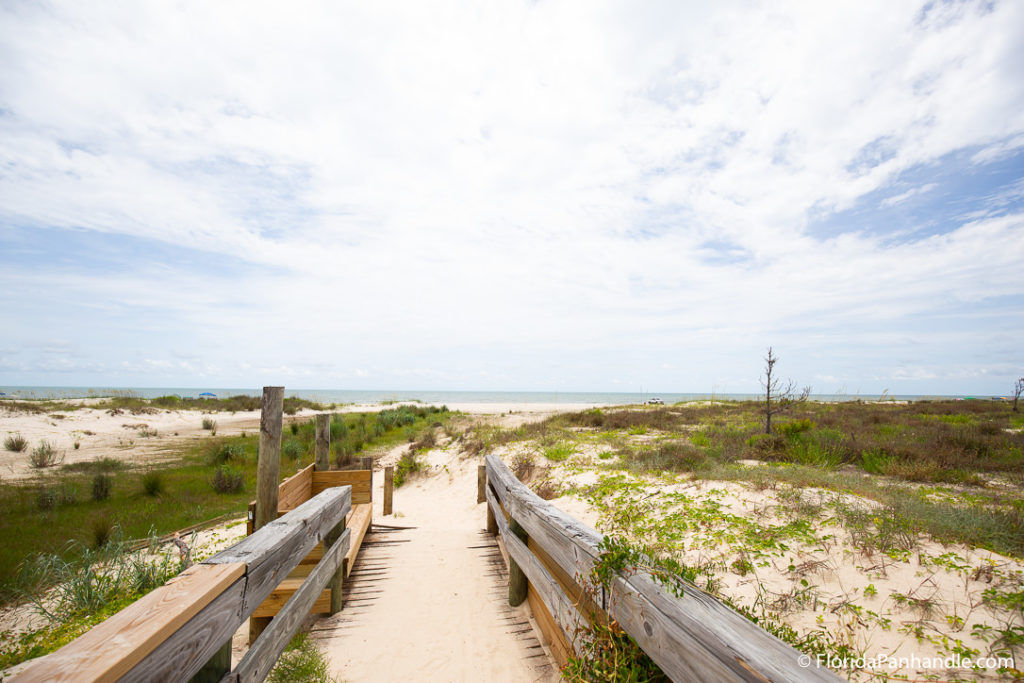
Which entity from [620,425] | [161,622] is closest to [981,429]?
[620,425]

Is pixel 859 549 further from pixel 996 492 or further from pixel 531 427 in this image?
pixel 531 427

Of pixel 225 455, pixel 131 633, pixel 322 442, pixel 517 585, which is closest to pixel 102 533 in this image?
pixel 322 442

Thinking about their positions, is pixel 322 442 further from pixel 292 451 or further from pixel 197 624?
pixel 292 451

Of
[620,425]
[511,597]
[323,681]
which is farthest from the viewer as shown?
[620,425]

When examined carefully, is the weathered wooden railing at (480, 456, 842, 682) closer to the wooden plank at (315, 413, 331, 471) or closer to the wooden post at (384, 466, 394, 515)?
the wooden plank at (315, 413, 331, 471)

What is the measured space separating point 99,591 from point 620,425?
13.0 meters

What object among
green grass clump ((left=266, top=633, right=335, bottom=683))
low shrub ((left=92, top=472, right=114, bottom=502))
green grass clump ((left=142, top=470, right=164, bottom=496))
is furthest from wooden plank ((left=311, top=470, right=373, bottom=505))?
low shrub ((left=92, top=472, right=114, bottom=502))

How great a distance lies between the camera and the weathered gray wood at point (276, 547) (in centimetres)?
233

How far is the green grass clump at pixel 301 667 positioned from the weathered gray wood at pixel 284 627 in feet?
0.97

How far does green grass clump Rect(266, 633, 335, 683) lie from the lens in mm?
3311

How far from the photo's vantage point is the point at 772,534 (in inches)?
194

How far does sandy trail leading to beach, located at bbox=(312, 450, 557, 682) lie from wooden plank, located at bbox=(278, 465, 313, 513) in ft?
4.06

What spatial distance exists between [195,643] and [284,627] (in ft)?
5.08

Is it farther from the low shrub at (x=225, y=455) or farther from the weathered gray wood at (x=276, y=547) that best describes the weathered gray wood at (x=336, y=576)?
the low shrub at (x=225, y=455)
